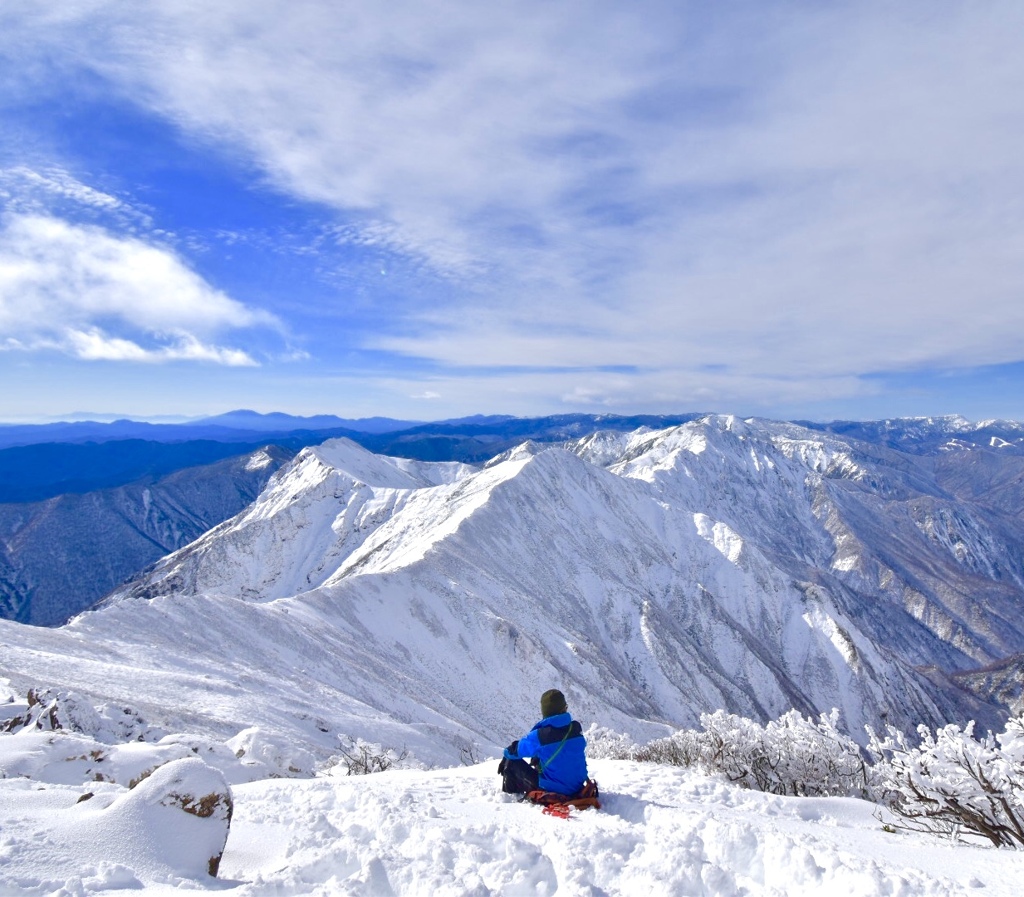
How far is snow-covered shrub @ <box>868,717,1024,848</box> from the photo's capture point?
31.0 feet

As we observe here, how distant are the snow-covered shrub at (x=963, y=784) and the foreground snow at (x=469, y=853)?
1.28 meters

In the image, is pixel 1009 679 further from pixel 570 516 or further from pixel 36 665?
pixel 36 665

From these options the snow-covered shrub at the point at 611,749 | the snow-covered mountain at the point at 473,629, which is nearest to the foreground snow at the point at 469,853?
the snow-covered shrub at the point at 611,749

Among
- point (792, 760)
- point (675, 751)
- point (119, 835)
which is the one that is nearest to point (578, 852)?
point (119, 835)

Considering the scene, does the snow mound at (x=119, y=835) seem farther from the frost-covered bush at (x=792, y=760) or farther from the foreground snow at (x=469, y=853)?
the frost-covered bush at (x=792, y=760)

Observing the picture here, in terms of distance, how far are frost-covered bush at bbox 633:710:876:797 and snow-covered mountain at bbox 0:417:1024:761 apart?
691 inches

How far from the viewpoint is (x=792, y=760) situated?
48.5 feet

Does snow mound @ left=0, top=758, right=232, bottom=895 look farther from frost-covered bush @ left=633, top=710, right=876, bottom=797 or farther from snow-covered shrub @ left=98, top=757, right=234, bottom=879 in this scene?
frost-covered bush @ left=633, top=710, right=876, bottom=797

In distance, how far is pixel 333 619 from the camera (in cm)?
5719

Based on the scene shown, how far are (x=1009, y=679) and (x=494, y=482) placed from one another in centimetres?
11093

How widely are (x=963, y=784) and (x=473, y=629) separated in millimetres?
58542

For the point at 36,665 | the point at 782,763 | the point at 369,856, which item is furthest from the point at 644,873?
the point at 36,665

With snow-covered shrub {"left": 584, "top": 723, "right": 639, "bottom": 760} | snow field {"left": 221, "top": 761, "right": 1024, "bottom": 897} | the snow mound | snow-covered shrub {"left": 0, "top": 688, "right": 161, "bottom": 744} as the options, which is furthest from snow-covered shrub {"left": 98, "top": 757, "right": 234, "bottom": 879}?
snow-covered shrub {"left": 584, "top": 723, "right": 639, "bottom": 760}

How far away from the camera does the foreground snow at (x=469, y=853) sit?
6055mm
